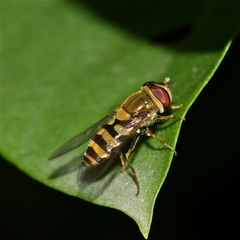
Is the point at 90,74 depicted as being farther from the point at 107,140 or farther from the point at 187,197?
the point at 187,197

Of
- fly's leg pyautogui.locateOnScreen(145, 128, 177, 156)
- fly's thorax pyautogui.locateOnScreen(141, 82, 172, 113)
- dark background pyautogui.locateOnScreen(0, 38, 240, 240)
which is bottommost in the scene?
dark background pyautogui.locateOnScreen(0, 38, 240, 240)

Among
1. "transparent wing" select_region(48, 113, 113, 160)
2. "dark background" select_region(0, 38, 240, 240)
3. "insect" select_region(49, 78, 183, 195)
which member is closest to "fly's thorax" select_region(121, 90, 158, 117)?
"insect" select_region(49, 78, 183, 195)

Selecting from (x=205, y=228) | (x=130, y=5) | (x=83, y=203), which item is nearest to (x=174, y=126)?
(x=205, y=228)

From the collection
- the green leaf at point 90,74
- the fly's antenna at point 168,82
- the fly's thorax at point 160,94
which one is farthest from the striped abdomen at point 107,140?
the fly's antenna at point 168,82

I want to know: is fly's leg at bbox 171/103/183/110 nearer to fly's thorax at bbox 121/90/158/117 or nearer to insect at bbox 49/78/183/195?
insect at bbox 49/78/183/195

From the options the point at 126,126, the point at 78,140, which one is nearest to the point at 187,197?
the point at 126,126

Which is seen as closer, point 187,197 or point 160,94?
point 160,94

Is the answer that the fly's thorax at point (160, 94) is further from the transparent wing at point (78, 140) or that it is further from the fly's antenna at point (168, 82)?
the transparent wing at point (78, 140)
